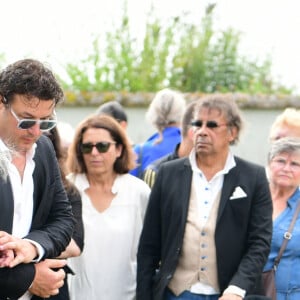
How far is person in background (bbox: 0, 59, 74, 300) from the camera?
325 cm

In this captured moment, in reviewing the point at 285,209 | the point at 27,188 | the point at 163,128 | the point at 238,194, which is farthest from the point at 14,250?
the point at 163,128

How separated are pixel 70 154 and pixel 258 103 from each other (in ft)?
17.7

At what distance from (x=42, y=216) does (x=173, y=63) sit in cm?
1089

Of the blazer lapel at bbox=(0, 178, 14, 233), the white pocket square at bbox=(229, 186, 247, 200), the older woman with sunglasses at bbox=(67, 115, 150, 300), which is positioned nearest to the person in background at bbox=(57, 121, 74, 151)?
the older woman with sunglasses at bbox=(67, 115, 150, 300)

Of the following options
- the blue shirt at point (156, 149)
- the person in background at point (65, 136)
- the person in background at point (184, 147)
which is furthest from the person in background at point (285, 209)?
the person in background at point (65, 136)

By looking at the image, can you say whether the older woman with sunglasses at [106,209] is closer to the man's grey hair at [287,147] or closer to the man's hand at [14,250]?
the man's grey hair at [287,147]

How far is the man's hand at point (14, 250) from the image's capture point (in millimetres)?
3160

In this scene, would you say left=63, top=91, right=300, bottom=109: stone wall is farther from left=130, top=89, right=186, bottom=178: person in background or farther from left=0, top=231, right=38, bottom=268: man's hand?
left=0, top=231, right=38, bottom=268: man's hand

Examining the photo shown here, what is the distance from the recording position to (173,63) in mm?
14211

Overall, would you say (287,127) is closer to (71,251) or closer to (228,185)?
(228,185)

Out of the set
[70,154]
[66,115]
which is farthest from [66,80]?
[70,154]

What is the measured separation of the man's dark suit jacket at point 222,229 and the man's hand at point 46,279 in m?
1.41

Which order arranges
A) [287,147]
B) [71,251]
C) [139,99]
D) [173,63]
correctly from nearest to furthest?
[71,251] < [287,147] < [139,99] < [173,63]

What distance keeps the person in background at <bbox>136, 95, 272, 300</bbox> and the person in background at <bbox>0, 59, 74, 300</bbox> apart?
141 cm
